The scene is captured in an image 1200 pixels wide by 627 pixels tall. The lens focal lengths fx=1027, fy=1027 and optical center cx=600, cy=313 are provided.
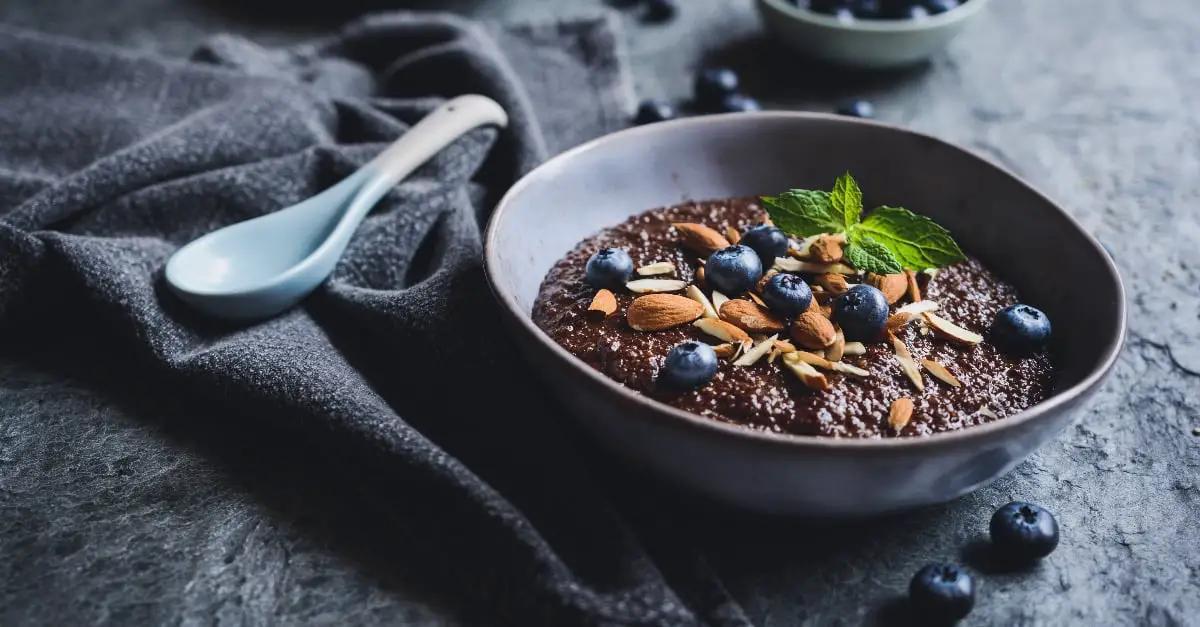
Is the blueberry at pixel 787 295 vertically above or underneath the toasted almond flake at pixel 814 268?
above

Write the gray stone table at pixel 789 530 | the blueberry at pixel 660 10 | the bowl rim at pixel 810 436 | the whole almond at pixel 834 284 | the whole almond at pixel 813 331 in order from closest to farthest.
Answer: the bowl rim at pixel 810 436 < the gray stone table at pixel 789 530 < the whole almond at pixel 813 331 < the whole almond at pixel 834 284 < the blueberry at pixel 660 10

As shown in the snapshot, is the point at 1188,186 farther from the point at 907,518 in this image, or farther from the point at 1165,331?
the point at 907,518

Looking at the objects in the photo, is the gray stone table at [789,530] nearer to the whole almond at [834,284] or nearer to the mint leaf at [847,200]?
the whole almond at [834,284]

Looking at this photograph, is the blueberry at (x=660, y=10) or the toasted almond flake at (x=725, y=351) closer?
the toasted almond flake at (x=725, y=351)

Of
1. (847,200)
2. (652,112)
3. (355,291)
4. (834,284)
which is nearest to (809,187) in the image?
(847,200)

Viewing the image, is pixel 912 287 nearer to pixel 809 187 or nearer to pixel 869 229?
pixel 869 229

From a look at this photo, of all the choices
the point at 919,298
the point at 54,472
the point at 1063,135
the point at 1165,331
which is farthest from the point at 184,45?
the point at 1165,331

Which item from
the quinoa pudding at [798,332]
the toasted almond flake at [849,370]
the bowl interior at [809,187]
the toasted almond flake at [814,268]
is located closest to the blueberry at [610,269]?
the quinoa pudding at [798,332]
